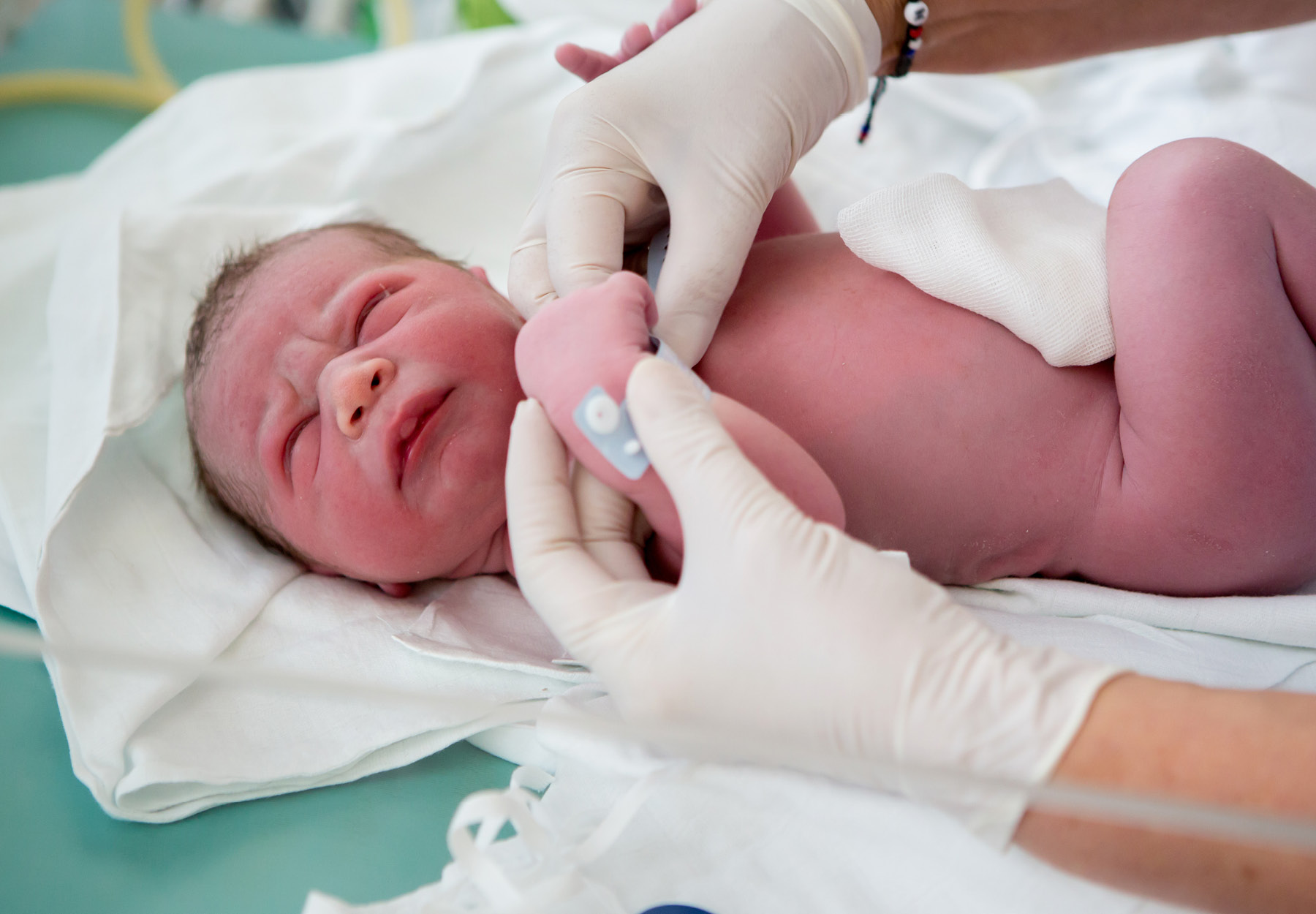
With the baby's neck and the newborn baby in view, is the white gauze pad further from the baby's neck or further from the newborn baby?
the baby's neck

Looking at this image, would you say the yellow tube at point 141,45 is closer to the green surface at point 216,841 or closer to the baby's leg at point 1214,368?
the green surface at point 216,841

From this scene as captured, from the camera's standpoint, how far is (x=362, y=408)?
1095 millimetres

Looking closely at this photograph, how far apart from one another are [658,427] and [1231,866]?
510 mm

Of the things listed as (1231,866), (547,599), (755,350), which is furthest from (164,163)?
(1231,866)

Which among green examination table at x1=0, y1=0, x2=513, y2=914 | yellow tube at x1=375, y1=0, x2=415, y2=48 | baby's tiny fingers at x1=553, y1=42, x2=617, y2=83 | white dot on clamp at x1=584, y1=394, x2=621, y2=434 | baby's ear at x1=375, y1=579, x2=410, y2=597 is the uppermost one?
baby's tiny fingers at x1=553, y1=42, x2=617, y2=83

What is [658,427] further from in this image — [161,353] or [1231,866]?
[161,353]

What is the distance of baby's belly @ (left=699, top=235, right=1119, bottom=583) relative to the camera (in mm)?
1079

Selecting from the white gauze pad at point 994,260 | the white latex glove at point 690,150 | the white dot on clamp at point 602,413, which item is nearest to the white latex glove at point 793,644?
the white dot on clamp at point 602,413

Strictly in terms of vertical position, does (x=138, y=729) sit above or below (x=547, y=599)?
below

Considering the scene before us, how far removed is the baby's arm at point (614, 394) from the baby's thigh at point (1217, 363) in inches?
15.5

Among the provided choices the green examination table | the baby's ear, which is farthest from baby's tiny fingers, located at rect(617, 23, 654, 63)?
the green examination table

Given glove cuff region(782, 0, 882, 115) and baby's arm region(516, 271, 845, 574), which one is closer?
baby's arm region(516, 271, 845, 574)

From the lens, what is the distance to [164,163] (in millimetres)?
1905

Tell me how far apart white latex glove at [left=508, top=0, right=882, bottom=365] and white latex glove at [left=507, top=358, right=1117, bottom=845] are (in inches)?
10.8
